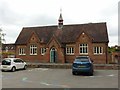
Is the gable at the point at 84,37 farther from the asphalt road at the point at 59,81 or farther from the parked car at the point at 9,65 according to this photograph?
the asphalt road at the point at 59,81

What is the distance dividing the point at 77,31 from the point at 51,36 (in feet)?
17.7

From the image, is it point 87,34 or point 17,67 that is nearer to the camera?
point 17,67

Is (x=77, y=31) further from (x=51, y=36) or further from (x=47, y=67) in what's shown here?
(x=47, y=67)

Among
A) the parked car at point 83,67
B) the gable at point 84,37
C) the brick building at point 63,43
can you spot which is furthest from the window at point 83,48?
the parked car at point 83,67

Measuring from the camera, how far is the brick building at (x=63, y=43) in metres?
44.5

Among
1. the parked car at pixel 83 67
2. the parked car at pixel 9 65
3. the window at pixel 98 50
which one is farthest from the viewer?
the window at pixel 98 50

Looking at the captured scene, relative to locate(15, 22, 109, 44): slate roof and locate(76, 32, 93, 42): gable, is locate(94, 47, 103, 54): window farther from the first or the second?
locate(76, 32, 93, 42): gable

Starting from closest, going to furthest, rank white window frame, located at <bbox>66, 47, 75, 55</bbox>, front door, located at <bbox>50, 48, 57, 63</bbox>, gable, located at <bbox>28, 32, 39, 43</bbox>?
1. front door, located at <bbox>50, 48, 57, 63</bbox>
2. white window frame, located at <bbox>66, 47, 75, 55</bbox>
3. gable, located at <bbox>28, 32, 39, 43</bbox>

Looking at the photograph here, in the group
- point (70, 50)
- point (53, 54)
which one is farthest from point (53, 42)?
point (70, 50)

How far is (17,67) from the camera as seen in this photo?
2881cm

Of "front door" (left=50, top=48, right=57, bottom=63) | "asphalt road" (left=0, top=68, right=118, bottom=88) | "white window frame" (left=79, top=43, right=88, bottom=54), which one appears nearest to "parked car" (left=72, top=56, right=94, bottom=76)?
"asphalt road" (left=0, top=68, right=118, bottom=88)

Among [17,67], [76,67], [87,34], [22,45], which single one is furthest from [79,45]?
[76,67]

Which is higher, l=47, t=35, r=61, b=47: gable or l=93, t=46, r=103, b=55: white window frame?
l=47, t=35, r=61, b=47: gable

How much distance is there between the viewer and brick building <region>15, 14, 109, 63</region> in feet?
146
